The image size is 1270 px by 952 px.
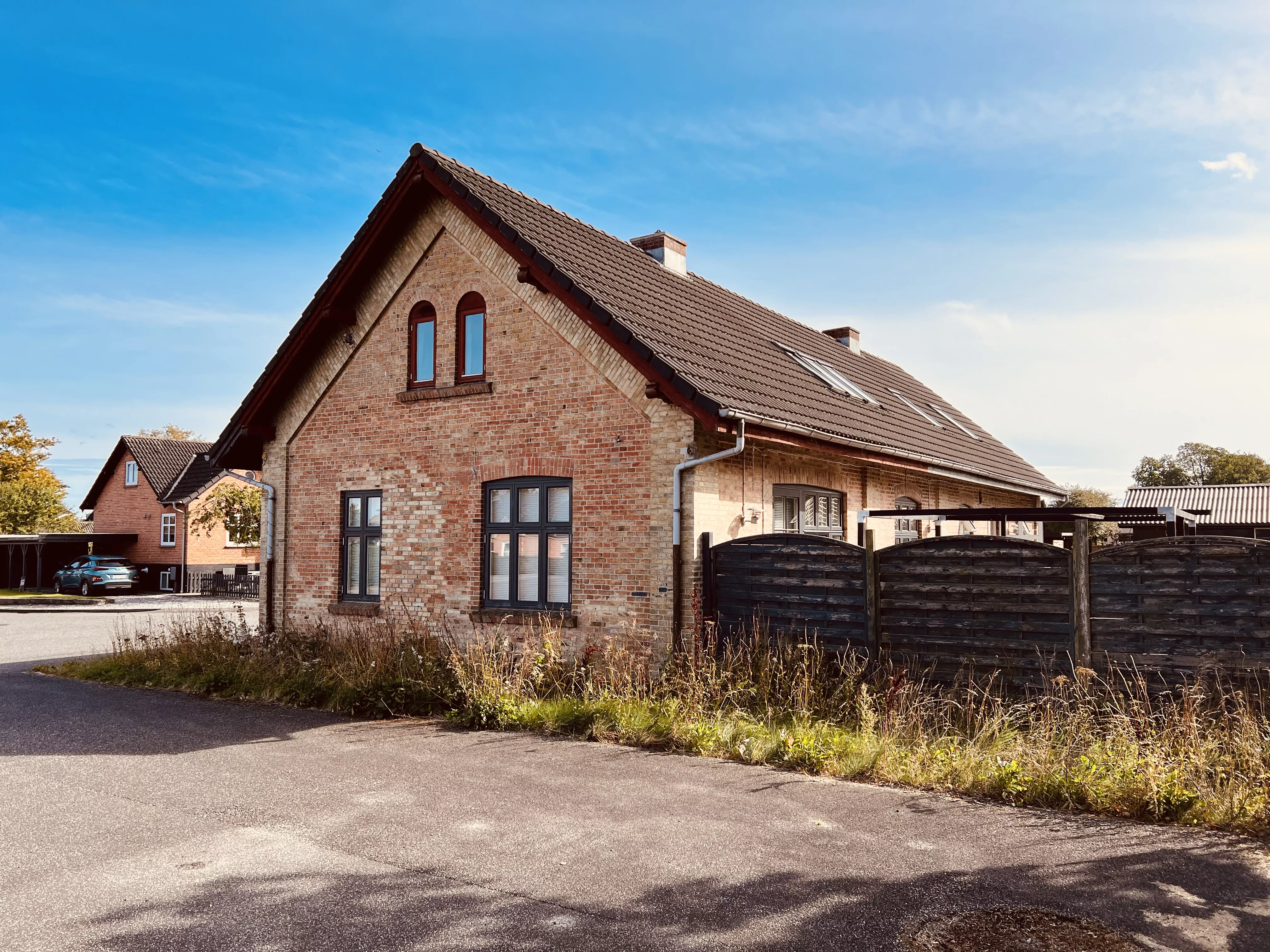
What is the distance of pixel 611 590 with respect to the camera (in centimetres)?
1059

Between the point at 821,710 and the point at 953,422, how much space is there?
15103 millimetres

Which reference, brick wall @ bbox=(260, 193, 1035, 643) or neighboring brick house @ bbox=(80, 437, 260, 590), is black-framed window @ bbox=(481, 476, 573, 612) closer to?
brick wall @ bbox=(260, 193, 1035, 643)

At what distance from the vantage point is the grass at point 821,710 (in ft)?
20.9

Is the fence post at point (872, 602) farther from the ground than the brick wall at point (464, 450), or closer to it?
closer to it

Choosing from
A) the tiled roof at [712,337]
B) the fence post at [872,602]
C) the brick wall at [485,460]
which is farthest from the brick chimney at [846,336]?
the fence post at [872,602]

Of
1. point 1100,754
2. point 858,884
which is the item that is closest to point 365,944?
point 858,884

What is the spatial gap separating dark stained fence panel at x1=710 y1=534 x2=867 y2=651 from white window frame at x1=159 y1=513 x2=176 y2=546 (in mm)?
36017

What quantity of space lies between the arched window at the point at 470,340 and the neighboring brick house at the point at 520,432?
32mm

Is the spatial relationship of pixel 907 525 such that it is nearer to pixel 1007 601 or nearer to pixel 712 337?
pixel 712 337

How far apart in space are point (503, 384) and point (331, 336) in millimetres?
3560

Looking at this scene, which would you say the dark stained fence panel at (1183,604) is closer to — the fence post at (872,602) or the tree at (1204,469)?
the fence post at (872,602)

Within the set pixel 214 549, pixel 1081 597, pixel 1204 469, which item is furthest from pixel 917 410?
pixel 1204 469

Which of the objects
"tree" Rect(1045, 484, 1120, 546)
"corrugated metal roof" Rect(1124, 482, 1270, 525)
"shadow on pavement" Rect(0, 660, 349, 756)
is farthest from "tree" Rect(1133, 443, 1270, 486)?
"shadow on pavement" Rect(0, 660, 349, 756)

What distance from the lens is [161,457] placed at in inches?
1670
